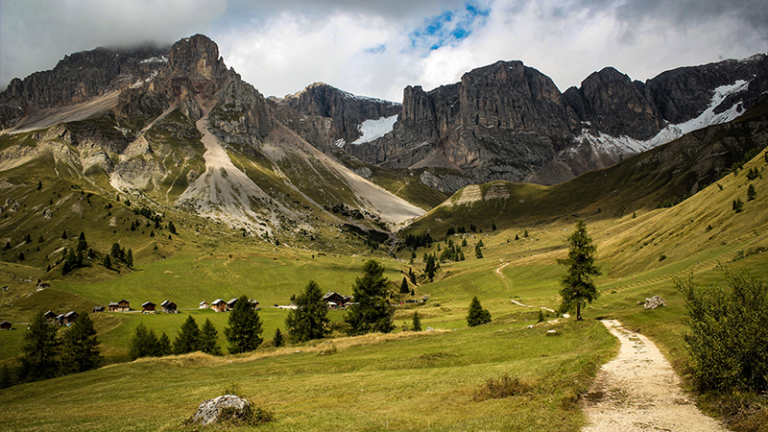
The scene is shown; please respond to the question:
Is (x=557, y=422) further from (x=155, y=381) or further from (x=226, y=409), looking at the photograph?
(x=155, y=381)

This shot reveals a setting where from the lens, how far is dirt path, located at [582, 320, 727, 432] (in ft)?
41.4

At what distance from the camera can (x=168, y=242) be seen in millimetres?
171625

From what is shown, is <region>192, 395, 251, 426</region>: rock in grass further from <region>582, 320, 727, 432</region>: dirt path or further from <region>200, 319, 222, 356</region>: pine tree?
<region>200, 319, 222, 356</region>: pine tree

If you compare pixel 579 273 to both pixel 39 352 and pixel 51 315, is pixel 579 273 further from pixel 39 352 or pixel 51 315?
pixel 51 315

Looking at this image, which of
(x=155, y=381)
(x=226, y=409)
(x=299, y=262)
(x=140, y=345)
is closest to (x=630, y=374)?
(x=226, y=409)

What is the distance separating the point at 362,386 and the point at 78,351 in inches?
2195

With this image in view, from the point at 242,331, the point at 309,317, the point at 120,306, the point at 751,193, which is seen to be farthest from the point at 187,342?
the point at 751,193

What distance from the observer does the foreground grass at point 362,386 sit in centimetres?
1561

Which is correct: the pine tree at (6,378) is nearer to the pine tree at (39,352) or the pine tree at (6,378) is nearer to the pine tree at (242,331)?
the pine tree at (39,352)

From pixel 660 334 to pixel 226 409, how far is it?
93.2 feet

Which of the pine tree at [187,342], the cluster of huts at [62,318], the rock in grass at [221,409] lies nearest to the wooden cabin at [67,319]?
the cluster of huts at [62,318]

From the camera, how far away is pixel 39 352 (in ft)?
185

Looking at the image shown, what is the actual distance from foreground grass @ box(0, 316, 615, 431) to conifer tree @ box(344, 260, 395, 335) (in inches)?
570

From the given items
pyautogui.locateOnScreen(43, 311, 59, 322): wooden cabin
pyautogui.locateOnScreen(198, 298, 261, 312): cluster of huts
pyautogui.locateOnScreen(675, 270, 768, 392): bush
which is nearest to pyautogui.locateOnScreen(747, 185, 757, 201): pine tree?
pyautogui.locateOnScreen(675, 270, 768, 392): bush
